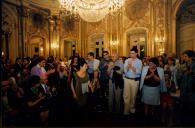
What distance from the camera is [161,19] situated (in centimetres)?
1234

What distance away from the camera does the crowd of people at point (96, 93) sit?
177 inches

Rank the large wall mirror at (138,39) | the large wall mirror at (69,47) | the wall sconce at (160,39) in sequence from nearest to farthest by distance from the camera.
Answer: the wall sconce at (160,39), the large wall mirror at (138,39), the large wall mirror at (69,47)

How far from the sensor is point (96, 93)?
7.04 metres

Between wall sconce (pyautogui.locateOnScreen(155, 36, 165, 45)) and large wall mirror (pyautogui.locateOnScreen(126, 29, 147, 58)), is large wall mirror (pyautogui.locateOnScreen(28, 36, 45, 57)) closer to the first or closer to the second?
large wall mirror (pyautogui.locateOnScreen(126, 29, 147, 58))

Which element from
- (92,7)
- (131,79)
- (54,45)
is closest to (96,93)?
(131,79)

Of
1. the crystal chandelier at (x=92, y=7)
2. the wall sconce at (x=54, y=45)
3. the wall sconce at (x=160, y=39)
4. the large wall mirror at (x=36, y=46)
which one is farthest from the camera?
the wall sconce at (x=54, y=45)

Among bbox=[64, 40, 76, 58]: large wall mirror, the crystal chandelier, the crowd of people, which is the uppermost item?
the crystal chandelier

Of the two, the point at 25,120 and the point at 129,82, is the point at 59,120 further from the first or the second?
the point at 129,82

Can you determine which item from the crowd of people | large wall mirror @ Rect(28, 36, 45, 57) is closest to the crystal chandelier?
the crowd of people

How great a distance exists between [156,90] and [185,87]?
2.46 feet

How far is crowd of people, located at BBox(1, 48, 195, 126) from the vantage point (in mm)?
4488

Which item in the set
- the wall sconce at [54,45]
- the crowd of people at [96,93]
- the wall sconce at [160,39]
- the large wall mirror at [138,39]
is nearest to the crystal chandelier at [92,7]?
the crowd of people at [96,93]

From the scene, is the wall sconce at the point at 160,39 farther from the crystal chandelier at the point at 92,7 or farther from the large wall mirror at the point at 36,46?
the large wall mirror at the point at 36,46

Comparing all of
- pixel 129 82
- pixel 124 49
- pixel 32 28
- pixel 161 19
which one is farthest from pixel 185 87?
pixel 32 28
